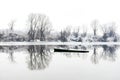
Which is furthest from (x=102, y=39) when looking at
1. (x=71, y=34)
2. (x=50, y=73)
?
(x=50, y=73)

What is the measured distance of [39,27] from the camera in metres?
45.0

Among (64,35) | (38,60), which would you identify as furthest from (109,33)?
(38,60)

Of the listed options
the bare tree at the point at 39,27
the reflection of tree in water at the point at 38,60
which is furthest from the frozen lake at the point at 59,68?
the bare tree at the point at 39,27

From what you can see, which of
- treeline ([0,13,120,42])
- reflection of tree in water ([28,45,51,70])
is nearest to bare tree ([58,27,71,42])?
treeline ([0,13,120,42])

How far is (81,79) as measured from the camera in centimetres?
823

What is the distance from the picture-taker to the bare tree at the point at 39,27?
44.5 metres

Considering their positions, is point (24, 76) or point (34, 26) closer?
point (24, 76)

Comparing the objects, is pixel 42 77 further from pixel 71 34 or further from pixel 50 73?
pixel 71 34

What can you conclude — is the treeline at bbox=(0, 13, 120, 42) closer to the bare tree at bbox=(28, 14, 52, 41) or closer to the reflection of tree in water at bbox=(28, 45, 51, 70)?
the bare tree at bbox=(28, 14, 52, 41)

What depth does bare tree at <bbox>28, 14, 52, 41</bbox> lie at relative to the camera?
44.5m

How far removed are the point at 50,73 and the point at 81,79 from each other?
1626 mm

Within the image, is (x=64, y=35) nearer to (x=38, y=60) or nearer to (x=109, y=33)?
(x=109, y=33)

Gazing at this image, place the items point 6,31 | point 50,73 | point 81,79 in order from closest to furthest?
1. point 81,79
2. point 50,73
3. point 6,31

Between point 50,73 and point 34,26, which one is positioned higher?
point 34,26
